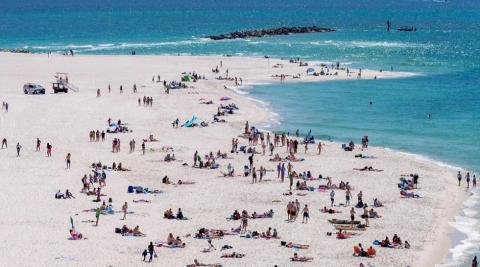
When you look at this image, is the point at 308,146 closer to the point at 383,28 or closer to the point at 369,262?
the point at 369,262

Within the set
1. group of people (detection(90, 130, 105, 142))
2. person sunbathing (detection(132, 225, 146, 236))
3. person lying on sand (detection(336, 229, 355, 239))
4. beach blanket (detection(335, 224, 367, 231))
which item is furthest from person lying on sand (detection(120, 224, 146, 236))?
group of people (detection(90, 130, 105, 142))

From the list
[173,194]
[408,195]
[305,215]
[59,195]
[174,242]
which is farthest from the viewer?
[408,195]

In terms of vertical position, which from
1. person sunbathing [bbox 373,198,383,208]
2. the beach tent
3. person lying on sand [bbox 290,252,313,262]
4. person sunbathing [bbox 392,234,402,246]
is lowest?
person lying on sand [bbox 290,252,313,262]

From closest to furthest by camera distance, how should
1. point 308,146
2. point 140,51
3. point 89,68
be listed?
point 308,146
point 89,68
point 140,51

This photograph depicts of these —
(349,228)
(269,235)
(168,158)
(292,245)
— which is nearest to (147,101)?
(168,158)

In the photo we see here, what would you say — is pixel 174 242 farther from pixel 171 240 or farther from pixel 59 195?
pixel 59 195

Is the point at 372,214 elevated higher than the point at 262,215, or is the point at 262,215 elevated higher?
the point at 372,214

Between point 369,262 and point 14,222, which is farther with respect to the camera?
point 14,222

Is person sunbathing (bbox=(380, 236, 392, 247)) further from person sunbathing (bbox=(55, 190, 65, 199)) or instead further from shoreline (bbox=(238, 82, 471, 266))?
person sunbathing (bbox=(55, 190, 65, 199))

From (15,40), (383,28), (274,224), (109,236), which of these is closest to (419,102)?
(274,224)
